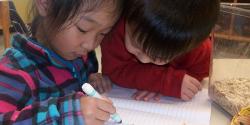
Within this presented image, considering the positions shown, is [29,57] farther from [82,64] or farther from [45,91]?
[82,64]

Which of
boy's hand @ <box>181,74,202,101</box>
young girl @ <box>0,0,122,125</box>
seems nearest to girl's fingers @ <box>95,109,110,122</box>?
young girl @ <box>0,0,122,125</box>

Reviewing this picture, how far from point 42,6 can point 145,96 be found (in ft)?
0.94

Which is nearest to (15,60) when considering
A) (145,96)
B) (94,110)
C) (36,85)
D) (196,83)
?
(36,85)

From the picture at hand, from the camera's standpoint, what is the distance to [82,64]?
0.79 metres

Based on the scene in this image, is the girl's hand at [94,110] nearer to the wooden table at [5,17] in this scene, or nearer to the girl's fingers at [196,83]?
the girl's fingers at [196,83]

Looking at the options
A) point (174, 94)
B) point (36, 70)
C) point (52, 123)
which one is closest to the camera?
point (52, 123)

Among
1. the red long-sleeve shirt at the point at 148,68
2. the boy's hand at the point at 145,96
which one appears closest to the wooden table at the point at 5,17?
the red long-sleeve shirt at the point at 148,68

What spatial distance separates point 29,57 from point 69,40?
0.08 metres

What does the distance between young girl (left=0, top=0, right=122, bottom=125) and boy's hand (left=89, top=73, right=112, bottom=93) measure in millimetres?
78

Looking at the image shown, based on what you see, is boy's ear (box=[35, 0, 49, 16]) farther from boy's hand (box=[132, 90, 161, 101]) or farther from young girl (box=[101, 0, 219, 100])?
boy's hand (box=[132, 90, 161, 101])

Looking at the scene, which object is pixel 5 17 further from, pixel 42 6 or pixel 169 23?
pixel 169 23

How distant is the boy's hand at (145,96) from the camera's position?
741 mm

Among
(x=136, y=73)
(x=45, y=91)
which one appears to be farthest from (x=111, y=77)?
(x=45, y=91)

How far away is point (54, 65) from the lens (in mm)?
672
